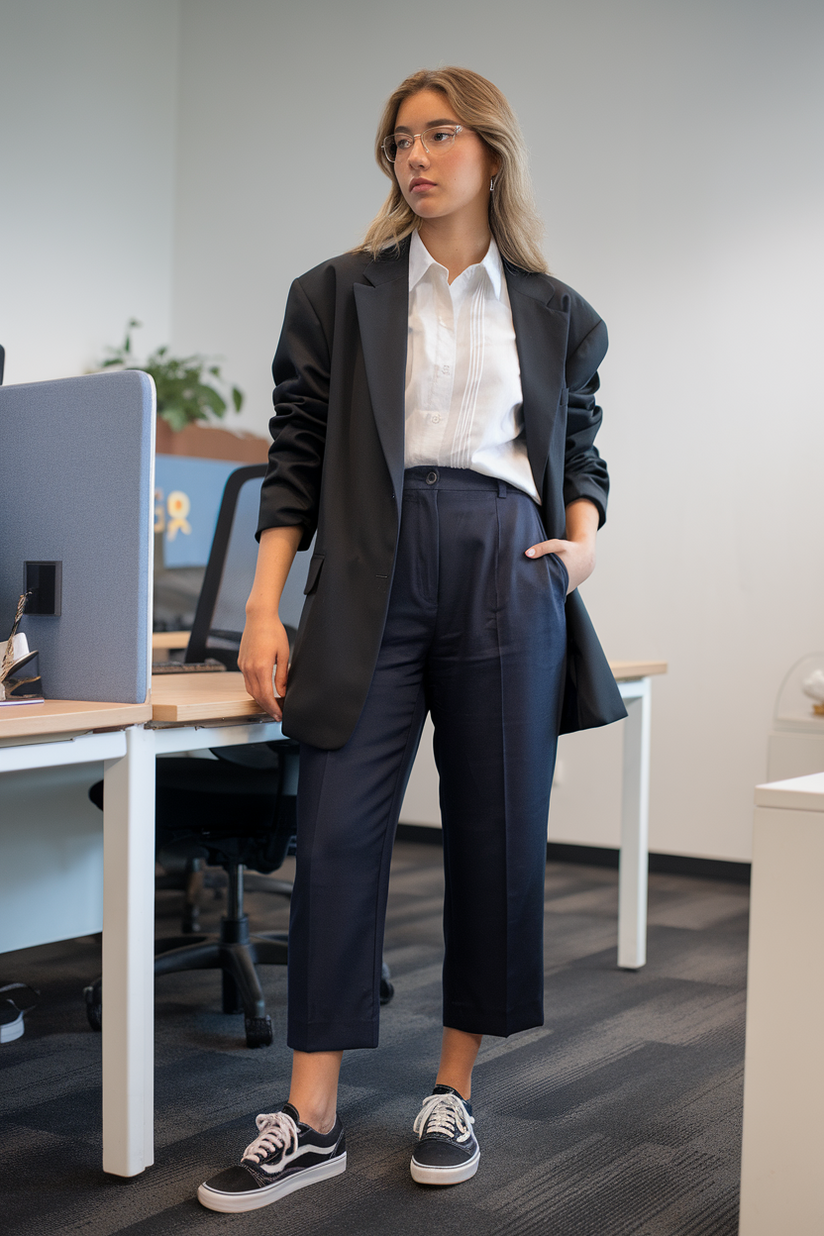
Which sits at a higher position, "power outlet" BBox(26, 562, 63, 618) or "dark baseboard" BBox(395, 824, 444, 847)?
"power outlet" BBox(26, 562, 63, 618)

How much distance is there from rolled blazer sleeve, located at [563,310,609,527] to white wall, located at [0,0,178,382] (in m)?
3.00

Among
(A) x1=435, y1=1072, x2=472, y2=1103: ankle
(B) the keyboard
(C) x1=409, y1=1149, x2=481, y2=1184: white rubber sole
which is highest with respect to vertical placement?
(B) the keyboard

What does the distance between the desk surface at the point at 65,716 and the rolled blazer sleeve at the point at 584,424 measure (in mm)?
684

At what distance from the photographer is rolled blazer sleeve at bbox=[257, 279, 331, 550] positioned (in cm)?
152

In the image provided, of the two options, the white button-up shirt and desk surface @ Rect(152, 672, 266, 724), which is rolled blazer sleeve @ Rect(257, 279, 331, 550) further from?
desk surface @ Rect(152, 672, 266, 724)

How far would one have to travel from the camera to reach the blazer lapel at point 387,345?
1.43 metres

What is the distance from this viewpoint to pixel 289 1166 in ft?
4.69

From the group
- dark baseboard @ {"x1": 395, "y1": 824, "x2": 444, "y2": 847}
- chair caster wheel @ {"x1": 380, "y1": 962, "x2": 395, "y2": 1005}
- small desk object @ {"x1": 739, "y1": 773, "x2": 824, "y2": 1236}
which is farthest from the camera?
dark baseboard @ {"x1": 395, "y1": 824, "x2": 444, "y2": 847}

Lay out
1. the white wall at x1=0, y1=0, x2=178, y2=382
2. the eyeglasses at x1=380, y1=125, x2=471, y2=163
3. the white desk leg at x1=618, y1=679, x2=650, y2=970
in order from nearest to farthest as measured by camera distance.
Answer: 1. the eyeglasses at x1=380, y1=125, x2=471, y2=163
2. the white desk leg at x1=618, y1=679, x2=650, y2=970
3. the white wall at x1=0, y1=0, x2=178, y2=382

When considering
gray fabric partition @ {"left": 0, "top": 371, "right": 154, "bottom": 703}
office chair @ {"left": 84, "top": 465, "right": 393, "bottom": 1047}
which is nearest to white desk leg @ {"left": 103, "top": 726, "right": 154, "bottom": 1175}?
gray fabric partition @ {"left": 0, "top": 371, "right": 154, "bottom": 703}

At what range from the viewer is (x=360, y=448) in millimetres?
1455

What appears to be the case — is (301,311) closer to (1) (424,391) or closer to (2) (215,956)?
(1) (424,391)

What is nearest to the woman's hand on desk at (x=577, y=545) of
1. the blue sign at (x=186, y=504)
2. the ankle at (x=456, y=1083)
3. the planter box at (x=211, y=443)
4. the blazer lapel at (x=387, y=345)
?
the blazer lapel at (x=387, y=345)

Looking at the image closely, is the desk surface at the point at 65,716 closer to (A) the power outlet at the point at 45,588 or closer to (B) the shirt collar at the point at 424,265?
(A) the power outlet at the point at 45,588
